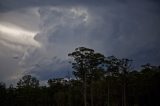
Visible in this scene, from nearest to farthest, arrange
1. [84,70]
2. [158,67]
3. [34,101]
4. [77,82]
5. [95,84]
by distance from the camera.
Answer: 1. [84,70]
2. [77,82]
3. [95,84]
4. [158,67]
5. [34,101]

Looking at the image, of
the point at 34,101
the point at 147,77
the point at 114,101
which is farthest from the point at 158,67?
the point at 34,101

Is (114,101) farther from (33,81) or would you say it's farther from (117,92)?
(33,81)

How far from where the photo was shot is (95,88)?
82.7 m

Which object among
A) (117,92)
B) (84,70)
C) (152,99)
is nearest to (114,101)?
(117,92)

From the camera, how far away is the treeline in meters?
70.9

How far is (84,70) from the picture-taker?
2771 inches

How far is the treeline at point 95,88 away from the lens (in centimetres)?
7088

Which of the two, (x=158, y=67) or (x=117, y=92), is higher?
(x=158, y=67)

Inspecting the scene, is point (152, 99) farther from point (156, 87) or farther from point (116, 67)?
point (116, 67)

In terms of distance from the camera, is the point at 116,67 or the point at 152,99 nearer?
the point at 116,67

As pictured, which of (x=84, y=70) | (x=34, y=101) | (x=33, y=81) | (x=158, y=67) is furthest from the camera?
(x=33, y=81)

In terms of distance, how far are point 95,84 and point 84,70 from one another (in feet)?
40.4

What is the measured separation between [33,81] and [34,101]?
27.1 ft

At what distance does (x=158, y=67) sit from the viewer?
8838cm
